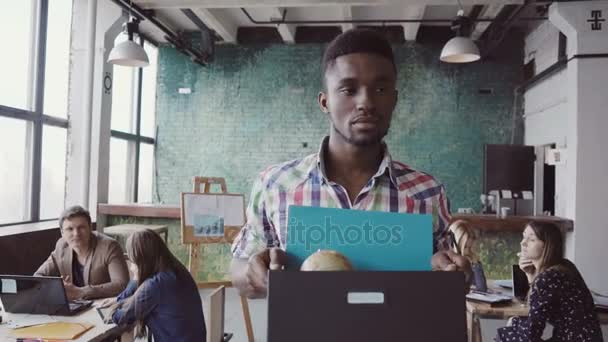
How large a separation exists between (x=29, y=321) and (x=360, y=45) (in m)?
2.22

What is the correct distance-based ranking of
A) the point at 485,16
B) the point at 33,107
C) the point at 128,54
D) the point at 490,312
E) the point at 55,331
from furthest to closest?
1. the point at 485,16
2. the point at 33,107
3. the point at 128,54
4. the point at 490,312
5. the point at 55,331

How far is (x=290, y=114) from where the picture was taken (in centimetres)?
816

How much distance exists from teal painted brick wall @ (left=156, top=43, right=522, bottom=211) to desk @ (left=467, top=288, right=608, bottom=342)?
4.91 m

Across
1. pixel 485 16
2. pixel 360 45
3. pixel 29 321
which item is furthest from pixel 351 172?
pixel 485 16

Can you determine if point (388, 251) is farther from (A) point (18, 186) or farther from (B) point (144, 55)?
(A) point (18, 186)

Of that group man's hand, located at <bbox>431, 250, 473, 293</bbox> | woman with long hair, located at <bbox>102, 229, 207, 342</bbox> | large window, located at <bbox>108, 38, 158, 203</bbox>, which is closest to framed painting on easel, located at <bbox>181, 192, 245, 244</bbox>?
woman with long hair, located at <bbox>102, 229, 207, 342</bbox>

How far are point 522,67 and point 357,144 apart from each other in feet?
25.8

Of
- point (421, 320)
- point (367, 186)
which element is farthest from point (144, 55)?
point (421, 320)

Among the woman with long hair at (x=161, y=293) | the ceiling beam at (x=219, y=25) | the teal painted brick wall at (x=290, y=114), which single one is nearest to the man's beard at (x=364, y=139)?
the woman with long hair at (x=161, y=293)

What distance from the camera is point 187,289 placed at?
274cm

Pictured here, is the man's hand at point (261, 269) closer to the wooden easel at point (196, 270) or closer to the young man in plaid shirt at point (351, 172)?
the young man in plaid shirt at point (351, 172)

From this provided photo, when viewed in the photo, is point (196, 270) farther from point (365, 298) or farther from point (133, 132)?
point (133, 132)

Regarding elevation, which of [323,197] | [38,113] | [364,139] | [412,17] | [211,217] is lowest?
[211,217]

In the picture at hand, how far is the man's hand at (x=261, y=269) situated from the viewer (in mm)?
801
